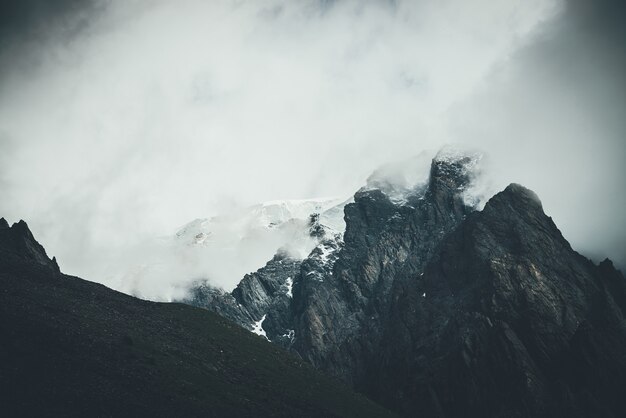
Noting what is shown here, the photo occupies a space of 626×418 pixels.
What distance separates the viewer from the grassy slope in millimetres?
96125

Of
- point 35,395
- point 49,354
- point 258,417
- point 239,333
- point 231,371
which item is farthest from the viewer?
point 239,333

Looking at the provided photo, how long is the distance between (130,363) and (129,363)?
257mm

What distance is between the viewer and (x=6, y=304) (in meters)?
120

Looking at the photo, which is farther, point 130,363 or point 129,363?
point 130,363

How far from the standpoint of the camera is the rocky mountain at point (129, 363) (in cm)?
9575

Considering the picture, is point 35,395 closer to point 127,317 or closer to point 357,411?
point 127,317

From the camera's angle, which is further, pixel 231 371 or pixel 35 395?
pixel 231 371

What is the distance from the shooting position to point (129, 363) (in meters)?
117

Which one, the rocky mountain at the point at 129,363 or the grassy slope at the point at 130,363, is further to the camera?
the grassy slope at the point at 130,363

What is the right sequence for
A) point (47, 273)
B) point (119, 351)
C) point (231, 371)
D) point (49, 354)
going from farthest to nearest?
point (47, 273), point (231, 371), point (119, 351), point (49, 354)

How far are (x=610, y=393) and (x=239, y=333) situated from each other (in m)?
142

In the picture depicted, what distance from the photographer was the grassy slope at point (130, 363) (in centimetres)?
9612

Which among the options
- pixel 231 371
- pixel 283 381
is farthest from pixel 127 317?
pixel 283 381

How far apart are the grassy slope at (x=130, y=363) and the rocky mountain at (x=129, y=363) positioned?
30 centimetres
